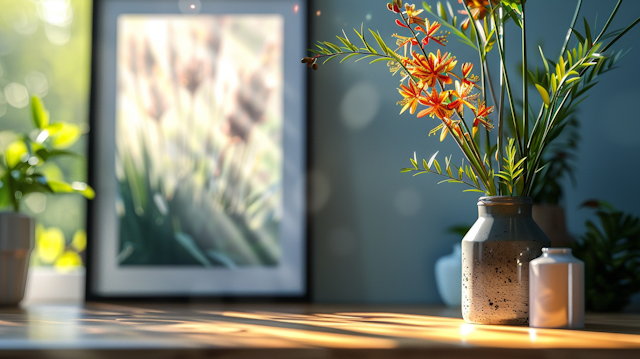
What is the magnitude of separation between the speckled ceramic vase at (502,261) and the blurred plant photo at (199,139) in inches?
23.1

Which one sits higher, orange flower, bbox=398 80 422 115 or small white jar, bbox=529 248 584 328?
orange flower, bbox=398 80 422 115

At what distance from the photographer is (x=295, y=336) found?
742 millimetres

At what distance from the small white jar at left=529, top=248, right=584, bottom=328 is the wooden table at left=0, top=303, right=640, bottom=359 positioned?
26 millimetres

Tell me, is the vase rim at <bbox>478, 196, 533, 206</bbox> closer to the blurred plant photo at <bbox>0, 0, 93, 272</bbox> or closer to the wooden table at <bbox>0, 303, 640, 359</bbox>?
the wooden table at <bbox>0, 303, 640, 359</bbox>

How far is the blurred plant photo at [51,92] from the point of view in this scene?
4.79 ft

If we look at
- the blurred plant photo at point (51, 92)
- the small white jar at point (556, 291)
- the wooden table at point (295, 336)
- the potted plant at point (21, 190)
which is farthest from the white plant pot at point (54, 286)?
the small white jar at point (556, 291)

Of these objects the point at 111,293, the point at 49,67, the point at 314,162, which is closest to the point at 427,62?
the point at 314,162

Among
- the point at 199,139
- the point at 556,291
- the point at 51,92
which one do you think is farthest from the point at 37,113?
the point at 556,291

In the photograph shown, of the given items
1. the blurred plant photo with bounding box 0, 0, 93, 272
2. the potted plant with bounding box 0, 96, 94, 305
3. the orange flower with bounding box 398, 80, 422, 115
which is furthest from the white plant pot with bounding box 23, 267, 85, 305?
the orange flower with bounding box 398, 80, 422, 115

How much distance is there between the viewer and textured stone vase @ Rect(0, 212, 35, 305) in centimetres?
115

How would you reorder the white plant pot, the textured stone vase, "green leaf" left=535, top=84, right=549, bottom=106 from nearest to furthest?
"green leaf" left=535, top=84, right=549, bottom=106 < the textured stone vase < the white plant pot

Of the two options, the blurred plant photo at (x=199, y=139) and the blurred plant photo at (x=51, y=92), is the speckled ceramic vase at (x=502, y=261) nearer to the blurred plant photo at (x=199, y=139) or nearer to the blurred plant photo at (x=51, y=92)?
the blurred plant photo at (x=199, y=139)

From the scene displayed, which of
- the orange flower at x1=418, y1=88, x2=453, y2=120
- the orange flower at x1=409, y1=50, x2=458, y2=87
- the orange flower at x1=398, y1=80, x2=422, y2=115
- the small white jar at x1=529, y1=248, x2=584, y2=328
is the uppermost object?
the orange flower at x1=409, y1=50, x2=458, y2=87

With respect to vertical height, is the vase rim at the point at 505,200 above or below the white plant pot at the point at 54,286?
above
